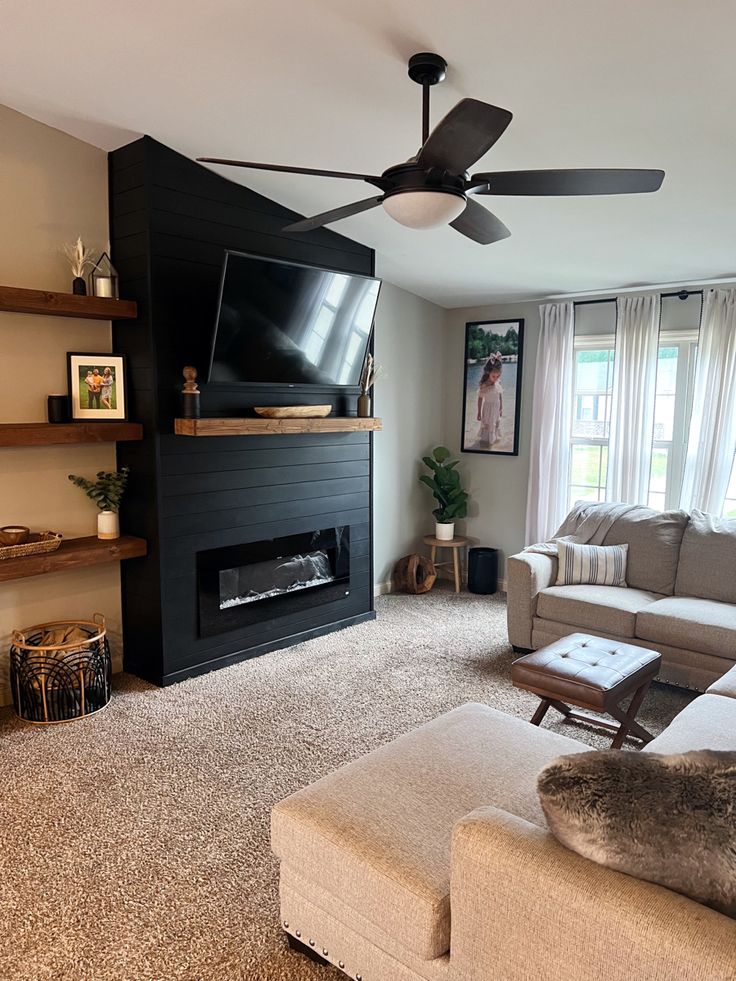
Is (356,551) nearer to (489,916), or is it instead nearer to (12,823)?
(12,823)

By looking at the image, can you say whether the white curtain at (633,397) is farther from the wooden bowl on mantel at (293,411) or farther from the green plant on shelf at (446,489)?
the wooden bowl on mantel at (293,411)

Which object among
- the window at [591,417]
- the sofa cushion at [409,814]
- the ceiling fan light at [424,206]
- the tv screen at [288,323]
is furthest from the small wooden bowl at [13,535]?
the window at [591,417]

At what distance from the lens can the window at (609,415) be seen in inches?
195

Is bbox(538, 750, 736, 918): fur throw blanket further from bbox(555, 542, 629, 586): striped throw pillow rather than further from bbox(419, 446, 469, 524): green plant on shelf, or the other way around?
bbox(419, 446, 469, 524): green plant on shelf

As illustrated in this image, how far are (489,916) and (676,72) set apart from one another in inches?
102

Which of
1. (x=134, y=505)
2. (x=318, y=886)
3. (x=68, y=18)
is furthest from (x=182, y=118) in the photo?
(x=318, y=886)

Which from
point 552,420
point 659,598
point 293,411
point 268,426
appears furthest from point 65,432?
point 552,420

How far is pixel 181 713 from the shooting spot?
11.8 feet

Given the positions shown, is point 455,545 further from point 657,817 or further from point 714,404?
point 657,817

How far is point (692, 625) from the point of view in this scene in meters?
3.76

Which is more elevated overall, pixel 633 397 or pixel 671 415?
pixel 633 397

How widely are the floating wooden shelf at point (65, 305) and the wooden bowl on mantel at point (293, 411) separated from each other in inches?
33.8

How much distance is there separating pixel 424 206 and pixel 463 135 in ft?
1.01

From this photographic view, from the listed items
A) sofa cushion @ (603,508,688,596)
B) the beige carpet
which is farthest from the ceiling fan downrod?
sofa cushion @ (603,508,688,596)
